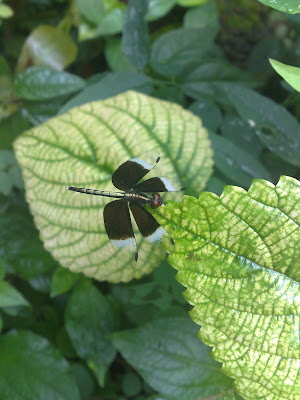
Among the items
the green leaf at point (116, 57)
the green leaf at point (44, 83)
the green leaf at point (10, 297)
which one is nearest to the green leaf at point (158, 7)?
the green leaf at point (116, 57)

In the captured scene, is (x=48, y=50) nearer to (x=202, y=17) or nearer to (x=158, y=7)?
(x=158, y=7)

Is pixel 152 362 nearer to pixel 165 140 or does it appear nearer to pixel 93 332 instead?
pixel 93 332

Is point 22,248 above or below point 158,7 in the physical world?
below

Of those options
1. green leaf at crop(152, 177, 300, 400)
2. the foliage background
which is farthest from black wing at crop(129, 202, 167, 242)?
the foliage background

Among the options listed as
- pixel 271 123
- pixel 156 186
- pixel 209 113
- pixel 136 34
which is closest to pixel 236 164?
pixel 271 123

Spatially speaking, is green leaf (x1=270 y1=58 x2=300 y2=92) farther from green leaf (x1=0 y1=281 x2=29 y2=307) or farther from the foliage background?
green leaf (x1=0 y1=281 x2=29 y2=307)

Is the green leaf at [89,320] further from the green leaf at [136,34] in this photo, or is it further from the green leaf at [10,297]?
the green leaf at [136,34]
